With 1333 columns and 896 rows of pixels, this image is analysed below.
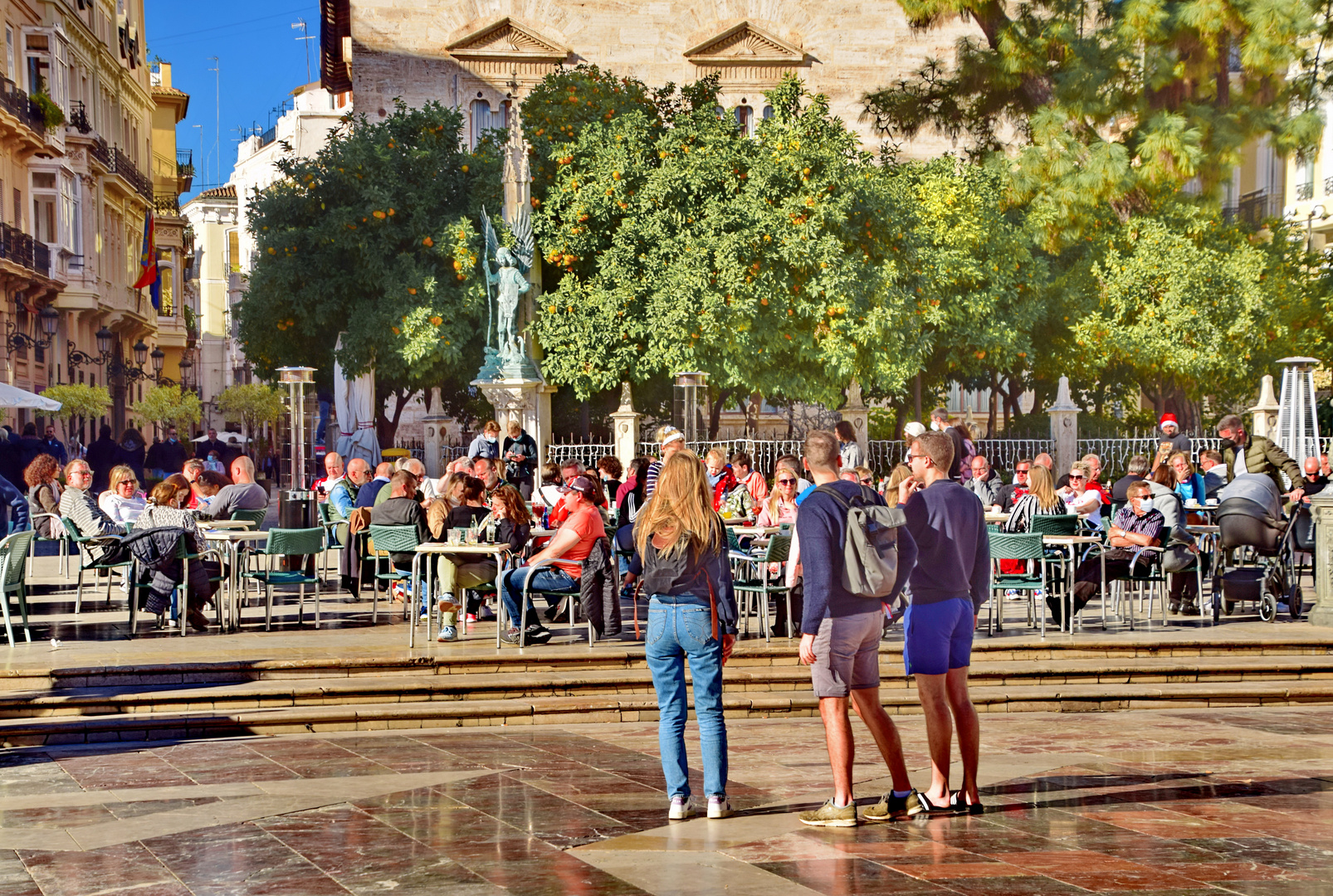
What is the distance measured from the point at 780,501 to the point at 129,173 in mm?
39146

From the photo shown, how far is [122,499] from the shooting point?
531 inches

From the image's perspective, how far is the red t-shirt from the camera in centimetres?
1081

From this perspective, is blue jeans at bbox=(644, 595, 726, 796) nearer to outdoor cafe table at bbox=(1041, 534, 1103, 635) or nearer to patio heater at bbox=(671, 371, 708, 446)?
outdoor cafe table at bbox=(1041, 534, 1103, 635)

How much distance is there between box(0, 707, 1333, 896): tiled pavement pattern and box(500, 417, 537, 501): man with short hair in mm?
7752

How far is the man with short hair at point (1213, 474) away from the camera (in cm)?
1661

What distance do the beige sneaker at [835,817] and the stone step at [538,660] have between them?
431 cm

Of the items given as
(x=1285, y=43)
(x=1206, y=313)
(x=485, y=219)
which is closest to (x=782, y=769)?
(x=485, y=219)

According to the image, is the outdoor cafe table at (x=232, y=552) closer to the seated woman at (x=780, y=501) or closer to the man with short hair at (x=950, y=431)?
the seated woman at (x=780, y=501)

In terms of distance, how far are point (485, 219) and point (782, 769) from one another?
16320 mm

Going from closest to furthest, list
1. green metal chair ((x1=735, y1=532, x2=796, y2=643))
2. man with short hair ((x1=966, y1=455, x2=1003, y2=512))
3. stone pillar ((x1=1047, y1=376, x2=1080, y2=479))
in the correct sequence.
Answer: green metal chair ((x1=735, y1=532, x2=796, y2=643)), man with short hair ((x1=966, y1=455, x2=1003, y2=512)), stone pillar ((x1=1047, y1=376, x2=1080, y2=479))

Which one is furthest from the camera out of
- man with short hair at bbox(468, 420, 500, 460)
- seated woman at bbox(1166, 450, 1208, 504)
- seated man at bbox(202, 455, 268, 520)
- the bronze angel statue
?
the bronze angel statue

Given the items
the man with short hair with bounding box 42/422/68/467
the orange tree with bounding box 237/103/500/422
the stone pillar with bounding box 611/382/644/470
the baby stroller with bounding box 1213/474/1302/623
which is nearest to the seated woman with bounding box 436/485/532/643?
the baby stroller with bounding box 1213/474/1302/623

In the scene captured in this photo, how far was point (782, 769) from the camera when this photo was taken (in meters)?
7.83

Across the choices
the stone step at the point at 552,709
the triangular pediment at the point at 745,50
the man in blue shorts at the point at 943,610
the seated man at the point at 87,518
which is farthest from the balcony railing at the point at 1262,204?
the man in blue shorts at the point at 943,610
